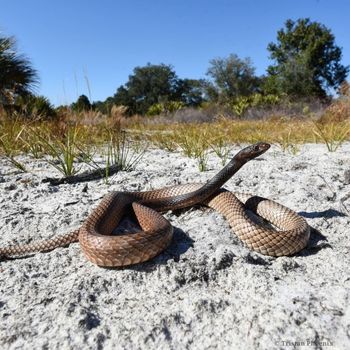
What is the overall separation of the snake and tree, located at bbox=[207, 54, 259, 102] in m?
38.2

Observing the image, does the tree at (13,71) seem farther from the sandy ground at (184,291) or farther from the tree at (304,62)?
the tree at (304,62)

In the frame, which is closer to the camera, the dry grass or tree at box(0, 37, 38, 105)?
the dry grass

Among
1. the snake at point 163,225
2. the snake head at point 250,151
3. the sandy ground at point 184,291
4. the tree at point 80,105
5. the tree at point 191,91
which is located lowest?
the sandy ground at point 184,291

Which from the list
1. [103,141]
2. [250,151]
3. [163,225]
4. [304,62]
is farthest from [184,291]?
[304,62]

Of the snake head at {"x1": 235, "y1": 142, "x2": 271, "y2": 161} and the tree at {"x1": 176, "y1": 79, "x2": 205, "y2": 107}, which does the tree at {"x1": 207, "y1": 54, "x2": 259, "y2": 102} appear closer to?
the tree at {"x1": 176, "y1": 79, "x2": 205, "y2": 107}

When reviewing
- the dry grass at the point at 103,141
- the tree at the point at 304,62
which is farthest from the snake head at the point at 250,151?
the tree at the point at 304,62

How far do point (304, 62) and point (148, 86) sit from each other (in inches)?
880

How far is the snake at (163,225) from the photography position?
206 centimetres

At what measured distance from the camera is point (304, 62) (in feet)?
106

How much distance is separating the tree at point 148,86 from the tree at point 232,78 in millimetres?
7305

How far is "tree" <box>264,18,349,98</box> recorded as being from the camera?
1246 inches

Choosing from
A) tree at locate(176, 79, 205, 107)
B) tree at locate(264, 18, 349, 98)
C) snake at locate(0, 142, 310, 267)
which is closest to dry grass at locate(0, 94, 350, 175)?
snake at locate(0, 142, 310, 267)

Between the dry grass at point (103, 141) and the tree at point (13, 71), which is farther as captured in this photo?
the tree at point (13, 71)

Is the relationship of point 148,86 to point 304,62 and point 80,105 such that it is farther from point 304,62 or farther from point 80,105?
point 80,105
